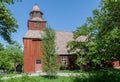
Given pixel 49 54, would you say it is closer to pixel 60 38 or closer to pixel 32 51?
pixel 32 51

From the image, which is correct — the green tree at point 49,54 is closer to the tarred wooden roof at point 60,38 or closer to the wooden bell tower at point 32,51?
the wooden bell tower at point 32,51

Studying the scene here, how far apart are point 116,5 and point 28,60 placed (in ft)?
100

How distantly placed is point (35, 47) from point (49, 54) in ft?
43.2

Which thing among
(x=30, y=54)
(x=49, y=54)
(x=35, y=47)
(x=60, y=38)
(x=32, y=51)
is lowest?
(x=49, y=54)

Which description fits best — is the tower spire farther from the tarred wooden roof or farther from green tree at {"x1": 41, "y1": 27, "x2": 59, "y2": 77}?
green tree at {"x1": 41, "y1": 27, "x2": 59, "y2": 77}

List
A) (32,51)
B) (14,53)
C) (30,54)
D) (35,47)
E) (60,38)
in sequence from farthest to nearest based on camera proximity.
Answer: (14,53), (60,38), (35,47), (32,51), (30,54)

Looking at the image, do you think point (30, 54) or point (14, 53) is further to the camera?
point (14, 53)

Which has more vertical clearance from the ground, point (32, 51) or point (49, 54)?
point (32, 51)

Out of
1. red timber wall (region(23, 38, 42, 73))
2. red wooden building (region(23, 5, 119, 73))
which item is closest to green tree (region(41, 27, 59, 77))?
red wooden building (region(23, 5, 119, 73))

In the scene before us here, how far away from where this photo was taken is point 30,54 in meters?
41.3

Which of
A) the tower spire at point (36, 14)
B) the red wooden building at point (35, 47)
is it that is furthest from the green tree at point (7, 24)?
the tower spire at point (36, 14)

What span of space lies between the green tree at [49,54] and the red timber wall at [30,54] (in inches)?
465

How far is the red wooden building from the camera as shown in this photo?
41.0 meters

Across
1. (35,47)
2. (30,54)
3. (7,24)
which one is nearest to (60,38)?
(35,47)
